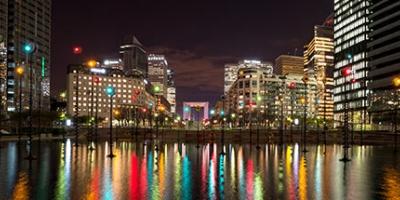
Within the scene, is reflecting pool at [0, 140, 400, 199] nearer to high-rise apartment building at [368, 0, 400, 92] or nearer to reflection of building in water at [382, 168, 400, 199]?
reflection of building in water at [382, 168, 400, 199]

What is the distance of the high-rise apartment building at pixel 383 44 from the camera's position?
15650 centimetres

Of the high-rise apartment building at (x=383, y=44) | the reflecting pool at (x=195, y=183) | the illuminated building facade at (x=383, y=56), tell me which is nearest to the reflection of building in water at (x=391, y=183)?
the reflecting pool at (x=195, y=183)

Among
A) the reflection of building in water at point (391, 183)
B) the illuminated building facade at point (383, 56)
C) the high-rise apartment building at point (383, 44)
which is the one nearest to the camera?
the reflection of building in water at point (391, 183)

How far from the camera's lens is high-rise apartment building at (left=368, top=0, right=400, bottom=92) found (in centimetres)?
15650

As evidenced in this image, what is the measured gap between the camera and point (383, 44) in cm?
16362

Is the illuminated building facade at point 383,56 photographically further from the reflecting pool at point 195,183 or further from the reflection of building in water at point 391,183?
the reflecting pool at point 195,183

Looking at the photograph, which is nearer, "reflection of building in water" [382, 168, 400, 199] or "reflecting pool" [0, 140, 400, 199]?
"reflecting pool" [0, 140, 400, 199]

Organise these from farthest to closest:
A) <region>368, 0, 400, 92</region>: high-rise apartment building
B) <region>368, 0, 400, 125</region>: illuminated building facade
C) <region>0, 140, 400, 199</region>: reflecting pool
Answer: <region>368, 0, 400, 92</region>: high-rise apartment building, <region>368, 0, 400, 125</region>: illuminated building facade, <region>0, 140, 400, 199</region>: reflecting pool

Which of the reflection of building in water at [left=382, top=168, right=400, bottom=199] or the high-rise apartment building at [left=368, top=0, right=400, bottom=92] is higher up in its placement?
the high-rise apartment building at [left=368, top=0, right=400, bottom=92]

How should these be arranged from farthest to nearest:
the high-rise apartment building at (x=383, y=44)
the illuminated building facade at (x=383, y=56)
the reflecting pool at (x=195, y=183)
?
the high-rise apartment building at (x=383, y=44) < the illuminated building facade at (x=383, y=56) < the reflecting pool at (x=195, y=183)

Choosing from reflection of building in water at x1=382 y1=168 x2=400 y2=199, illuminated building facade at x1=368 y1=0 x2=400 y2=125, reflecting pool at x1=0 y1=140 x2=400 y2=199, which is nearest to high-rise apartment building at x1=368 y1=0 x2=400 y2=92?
illuminated building facade at x1=368 y1=0 x2=400 y2=125

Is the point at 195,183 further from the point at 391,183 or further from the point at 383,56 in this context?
the point at 383,56

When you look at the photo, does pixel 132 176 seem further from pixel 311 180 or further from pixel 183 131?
pixel 183 131

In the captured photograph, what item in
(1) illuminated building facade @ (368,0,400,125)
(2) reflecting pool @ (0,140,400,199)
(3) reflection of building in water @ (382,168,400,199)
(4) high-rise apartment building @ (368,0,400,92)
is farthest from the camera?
(4) high-rise apartment building @ (368,0,400,92)
